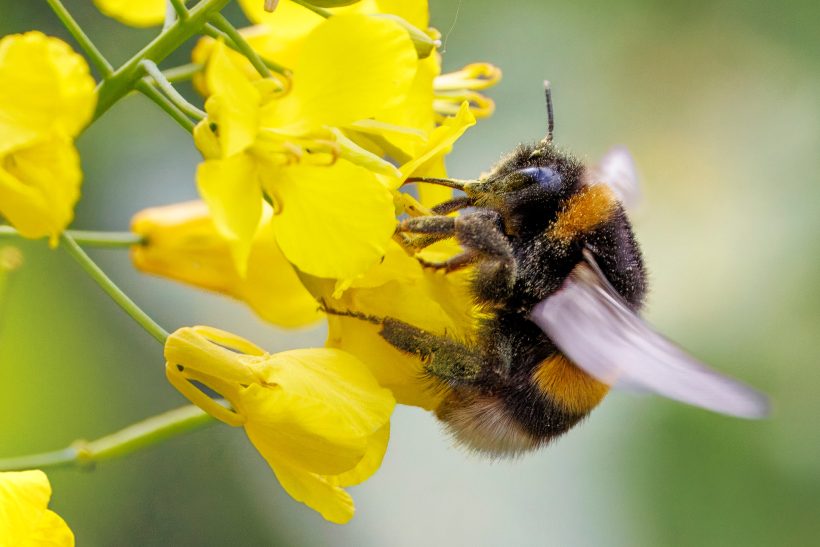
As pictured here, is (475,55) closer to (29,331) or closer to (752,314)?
(752,314)

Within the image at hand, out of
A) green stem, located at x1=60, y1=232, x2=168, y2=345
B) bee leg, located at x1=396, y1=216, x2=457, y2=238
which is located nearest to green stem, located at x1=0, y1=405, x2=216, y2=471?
green stem, located at x1=60, y1=232, x2=168, y2=345

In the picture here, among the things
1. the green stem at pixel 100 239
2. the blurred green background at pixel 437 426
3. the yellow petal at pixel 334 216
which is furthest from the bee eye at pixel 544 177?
the blurred green background at pixel 437 426

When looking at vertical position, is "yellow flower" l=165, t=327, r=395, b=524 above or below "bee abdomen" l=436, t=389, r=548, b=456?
above

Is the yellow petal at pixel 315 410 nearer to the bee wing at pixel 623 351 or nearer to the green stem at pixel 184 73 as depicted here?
the bee wing at pixel 623 351

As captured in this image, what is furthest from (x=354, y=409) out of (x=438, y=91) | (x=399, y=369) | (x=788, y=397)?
(x=788, y=397)

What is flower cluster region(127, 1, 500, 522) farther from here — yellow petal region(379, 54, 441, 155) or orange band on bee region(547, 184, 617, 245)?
orange band on bee region(547, 184, 617, 245)

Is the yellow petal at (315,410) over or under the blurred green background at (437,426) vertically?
over

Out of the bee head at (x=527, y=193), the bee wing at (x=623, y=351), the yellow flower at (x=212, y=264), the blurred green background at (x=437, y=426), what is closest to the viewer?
the bee wing at (x=623, y=351)

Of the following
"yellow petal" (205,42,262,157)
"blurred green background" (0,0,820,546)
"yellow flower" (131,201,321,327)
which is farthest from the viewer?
"blurred green background" (0,0,820,546)
